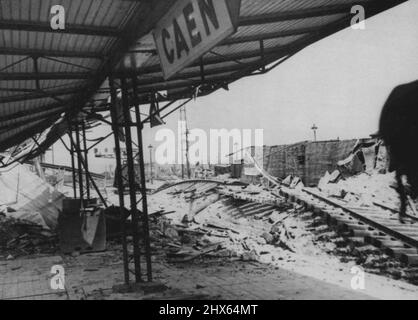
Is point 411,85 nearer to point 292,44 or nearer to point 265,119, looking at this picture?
point 292,44

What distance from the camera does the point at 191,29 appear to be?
415 centimetres

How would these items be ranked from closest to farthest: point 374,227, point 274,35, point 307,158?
point 274,35, point 374,227, point 307,158

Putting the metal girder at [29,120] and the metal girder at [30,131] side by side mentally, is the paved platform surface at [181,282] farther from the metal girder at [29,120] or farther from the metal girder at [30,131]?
the metal girder at [30,131]

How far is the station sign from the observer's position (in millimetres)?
3529

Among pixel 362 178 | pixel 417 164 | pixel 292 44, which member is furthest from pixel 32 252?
pixel 362 178

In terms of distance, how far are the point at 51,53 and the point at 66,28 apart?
1.24 m

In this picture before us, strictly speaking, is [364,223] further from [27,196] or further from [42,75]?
[27,196]

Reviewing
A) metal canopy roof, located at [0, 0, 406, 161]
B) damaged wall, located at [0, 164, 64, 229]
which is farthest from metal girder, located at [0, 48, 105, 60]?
damaged wall, located at [0, 164, 64, 229]

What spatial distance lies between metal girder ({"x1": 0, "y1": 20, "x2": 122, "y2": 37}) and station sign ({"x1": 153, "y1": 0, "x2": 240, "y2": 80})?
48.5 inches

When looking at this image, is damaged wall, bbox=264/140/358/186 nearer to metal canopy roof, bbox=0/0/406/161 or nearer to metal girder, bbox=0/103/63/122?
metal canopy roof, bbox=0/0/406/161

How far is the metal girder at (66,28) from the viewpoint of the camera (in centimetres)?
527

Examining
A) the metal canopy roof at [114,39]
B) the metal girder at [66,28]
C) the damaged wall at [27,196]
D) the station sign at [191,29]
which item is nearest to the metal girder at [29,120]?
the metal canopy roof at [114,39]

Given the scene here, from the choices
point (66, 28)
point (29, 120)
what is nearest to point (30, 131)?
point (29, 120)
